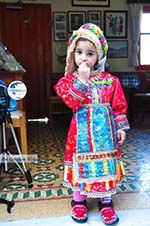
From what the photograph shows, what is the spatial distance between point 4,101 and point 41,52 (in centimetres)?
363

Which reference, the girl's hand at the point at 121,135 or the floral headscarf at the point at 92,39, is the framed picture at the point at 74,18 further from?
the girl's hand at the point at 121,135

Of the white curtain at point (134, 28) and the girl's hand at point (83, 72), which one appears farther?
the white curtain at point (134, 28)

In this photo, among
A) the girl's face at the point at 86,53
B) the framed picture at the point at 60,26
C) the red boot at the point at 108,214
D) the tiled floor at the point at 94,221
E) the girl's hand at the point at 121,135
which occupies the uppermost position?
the framed picture at the point at 60,26

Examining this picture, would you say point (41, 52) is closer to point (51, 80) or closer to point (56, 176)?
point (51, 80)

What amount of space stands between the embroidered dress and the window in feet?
14.3

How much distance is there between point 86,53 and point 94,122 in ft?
1.11

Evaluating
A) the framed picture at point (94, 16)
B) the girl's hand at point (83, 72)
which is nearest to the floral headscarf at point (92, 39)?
the girl's hand at point (83, 72)

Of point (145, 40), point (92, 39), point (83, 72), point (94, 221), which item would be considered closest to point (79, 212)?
point (94, 221)

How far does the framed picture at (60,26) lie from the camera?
17.3ft

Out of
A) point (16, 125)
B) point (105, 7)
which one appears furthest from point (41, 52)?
point (16, 125)

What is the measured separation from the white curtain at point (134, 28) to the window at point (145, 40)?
7.1 inches

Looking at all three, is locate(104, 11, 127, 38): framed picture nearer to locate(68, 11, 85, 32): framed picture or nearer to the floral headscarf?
locate(68, 11, 85, 32): framed picture

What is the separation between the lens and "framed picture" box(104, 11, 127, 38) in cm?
546

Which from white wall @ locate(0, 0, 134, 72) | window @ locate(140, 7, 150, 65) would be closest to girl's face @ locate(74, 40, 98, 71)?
white wall @ locate(0, 0, 134, 72)
